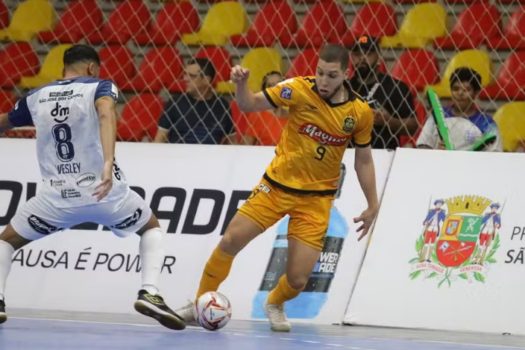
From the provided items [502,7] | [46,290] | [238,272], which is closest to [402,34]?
[502,7]

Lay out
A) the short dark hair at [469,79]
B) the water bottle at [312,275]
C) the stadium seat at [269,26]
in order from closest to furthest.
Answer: the water bottle at [312,275]
the short dark hair at [469,79]
the stadium seat at [269,26]

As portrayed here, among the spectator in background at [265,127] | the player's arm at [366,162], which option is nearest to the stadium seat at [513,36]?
the spectator in background at [265,127]

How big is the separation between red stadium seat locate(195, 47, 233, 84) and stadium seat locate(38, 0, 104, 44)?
1.27 m

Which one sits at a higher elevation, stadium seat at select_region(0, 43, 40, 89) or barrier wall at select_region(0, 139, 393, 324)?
stadium seat at select_region(0, 43, 40, 89)

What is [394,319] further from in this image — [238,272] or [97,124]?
[97,124]

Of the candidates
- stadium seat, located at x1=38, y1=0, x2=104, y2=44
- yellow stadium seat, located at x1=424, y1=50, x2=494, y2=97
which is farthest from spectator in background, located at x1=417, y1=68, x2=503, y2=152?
stadium seat, located at x1=38, y1=0, x2=104, y2=44

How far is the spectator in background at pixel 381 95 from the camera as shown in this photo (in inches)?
352

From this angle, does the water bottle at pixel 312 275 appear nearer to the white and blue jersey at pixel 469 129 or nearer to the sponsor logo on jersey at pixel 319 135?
the white and blue jersey at pixel 469 129

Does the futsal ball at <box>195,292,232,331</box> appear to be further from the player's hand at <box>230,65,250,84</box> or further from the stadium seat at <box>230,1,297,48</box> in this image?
the stadium seat at <box>230,1,297,48</box>

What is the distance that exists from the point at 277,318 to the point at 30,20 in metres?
5.78

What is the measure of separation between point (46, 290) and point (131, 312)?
2.30 feet

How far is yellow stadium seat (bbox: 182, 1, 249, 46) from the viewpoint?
443 inches

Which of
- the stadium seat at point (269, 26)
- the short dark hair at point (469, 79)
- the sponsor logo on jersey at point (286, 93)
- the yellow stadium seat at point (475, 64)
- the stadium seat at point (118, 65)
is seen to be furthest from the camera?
the stadium seat at point (118, 65)

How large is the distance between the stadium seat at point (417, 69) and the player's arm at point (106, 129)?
14.0 ft
